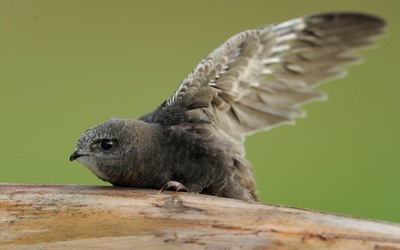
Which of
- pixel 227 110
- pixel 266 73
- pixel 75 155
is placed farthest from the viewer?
pixel 266 73

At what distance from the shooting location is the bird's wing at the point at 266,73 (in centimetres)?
245

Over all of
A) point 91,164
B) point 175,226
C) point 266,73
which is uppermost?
point 266,73

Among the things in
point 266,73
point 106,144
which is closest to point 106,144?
point 106,144

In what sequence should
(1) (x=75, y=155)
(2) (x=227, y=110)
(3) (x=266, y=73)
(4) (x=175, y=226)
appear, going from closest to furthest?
(4) (x=175, y=226)
(1) (x=75, y=155)
(2) (x=227, y=110)
(3) (x=266, y=73)

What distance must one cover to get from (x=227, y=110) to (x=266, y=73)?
13.9 inches

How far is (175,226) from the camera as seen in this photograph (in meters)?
1.75

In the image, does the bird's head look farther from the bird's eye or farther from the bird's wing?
the bird's wing

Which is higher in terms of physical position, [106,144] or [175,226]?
[106,144]

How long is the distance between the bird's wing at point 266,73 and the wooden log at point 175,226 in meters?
0.64

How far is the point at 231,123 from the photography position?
273 cm

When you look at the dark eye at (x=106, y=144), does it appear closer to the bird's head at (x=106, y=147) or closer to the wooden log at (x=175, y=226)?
the bird's head at (x=106, y=147)

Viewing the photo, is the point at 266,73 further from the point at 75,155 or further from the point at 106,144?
the point at 75,155

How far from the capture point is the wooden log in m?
1.70

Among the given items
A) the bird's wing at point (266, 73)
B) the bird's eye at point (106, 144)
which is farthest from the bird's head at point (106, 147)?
the bird's wing at point (266, 73)
